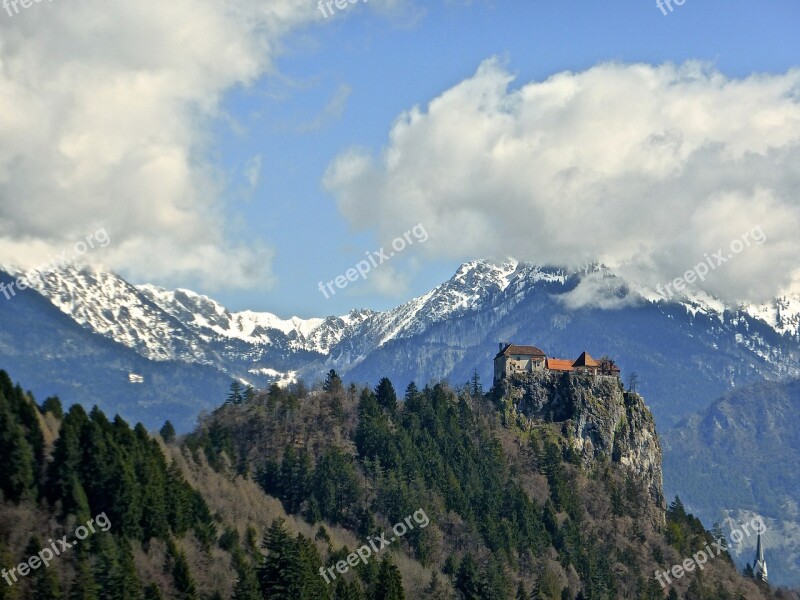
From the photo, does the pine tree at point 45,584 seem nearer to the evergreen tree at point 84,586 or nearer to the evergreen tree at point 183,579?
the evergreen tree at point 84,586

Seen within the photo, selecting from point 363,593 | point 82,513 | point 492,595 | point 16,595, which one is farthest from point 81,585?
A: point 492,595

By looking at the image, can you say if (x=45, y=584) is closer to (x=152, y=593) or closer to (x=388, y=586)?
(x=152, y=593)

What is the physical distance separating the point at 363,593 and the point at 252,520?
2937 cm

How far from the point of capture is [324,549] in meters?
189

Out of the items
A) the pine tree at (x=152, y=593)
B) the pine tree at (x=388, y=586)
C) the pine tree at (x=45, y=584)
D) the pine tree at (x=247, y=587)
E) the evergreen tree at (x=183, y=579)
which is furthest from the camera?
the pine tree at (x=388, y=586)

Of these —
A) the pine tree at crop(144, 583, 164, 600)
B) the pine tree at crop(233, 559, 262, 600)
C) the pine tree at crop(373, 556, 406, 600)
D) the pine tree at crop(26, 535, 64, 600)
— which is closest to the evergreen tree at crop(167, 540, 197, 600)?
the pine tree at crop(233, 559, 262, 600)

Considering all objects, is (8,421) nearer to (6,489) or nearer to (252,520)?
(6,489)

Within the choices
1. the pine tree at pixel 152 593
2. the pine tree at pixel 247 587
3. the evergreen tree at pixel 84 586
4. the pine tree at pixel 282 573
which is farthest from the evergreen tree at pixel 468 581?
the evergreen tree at pixel 84 586

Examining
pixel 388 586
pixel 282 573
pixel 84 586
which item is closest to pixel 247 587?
pixel 282 573

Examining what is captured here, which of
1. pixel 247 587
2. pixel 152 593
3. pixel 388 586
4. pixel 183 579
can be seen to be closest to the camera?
pixel 152 593

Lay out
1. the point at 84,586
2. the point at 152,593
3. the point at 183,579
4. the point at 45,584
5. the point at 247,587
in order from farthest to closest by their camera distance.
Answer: the point at 183,579, the point at 247,587, the point at 152,593, the point at 84,586, the point at 45,584

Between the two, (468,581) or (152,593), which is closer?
(152,593)

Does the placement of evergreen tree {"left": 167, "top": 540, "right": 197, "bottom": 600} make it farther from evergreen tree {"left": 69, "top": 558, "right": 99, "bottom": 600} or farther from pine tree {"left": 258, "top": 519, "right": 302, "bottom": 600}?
evergreen tree {"left": 69, "top": 558, "right": 99, "bottom": 600}

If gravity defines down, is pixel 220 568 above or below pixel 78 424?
below
